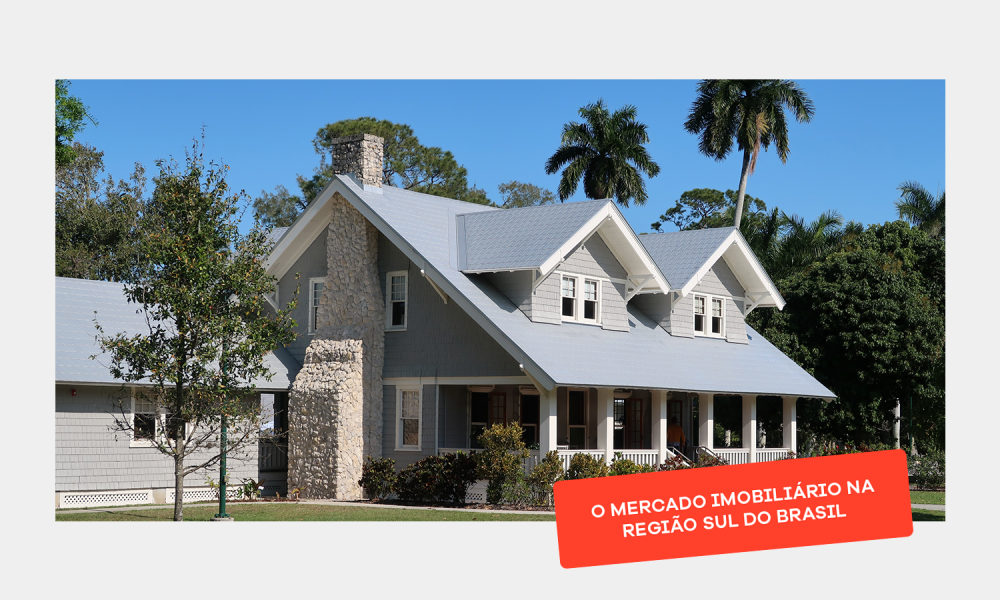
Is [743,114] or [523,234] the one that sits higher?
[743,114]

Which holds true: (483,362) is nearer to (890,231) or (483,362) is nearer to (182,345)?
(182,345)

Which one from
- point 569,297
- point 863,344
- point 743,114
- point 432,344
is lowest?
point 863,344

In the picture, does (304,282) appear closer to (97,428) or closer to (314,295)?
(314,295)

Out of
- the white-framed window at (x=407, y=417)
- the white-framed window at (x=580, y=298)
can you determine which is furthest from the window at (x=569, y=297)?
the white-framed window at (x=407, y=417)

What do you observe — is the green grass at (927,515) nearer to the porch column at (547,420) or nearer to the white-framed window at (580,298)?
the porch column at (547,420)

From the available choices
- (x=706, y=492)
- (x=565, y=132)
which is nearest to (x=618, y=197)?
(x=565, y=132)

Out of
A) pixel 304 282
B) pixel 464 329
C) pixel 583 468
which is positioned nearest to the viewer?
pixel 583 468

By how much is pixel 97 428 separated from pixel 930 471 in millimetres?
23525

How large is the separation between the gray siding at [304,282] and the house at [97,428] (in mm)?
2350

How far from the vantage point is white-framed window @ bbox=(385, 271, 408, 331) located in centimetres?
2933

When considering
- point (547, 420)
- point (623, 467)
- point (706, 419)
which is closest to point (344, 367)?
point (547, 420)

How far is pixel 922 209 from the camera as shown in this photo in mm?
54156

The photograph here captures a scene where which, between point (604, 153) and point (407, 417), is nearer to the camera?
point (407, 417)

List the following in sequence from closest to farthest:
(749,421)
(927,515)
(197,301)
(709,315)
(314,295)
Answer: (197,301), (927,515), (314,295), (749,421), (709,315)
